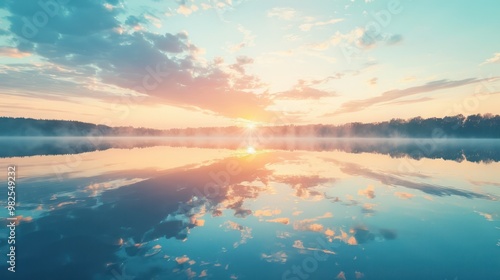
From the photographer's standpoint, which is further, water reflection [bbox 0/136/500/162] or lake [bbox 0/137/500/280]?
water reflection [bbox 0/136/500/162]

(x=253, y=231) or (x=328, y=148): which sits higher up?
(x=328, y=148)

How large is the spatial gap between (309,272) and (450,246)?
6.87 metres

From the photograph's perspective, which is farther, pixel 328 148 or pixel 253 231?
pixel 328 148

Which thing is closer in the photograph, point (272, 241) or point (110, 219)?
point (272, 241)

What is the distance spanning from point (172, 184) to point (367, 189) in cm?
1730

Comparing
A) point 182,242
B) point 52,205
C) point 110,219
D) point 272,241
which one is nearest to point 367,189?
point 272,241

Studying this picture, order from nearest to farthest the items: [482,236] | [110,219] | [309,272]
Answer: [309,272], [482,236], [110,219]

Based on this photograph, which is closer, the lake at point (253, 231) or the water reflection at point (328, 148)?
the lake at point (253, 231)

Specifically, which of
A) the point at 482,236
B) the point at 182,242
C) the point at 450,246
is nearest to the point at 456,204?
the point at 482,236

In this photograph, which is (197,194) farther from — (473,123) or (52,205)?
(473,123)

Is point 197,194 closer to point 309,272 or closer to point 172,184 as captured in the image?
point 172,184

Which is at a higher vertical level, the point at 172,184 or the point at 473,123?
the point at 473,123

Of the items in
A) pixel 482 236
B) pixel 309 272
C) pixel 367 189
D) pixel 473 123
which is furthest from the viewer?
pixel 473 123

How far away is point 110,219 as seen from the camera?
12891 mm
